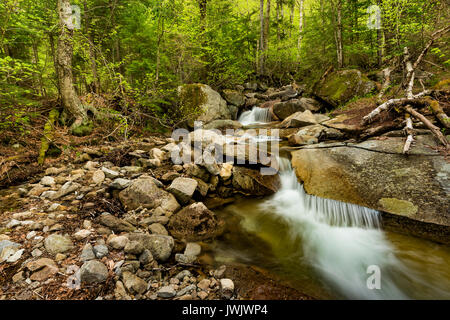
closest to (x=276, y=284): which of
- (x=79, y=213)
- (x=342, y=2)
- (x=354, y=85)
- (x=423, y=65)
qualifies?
(x=79, y=213)

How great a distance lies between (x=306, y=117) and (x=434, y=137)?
440cm

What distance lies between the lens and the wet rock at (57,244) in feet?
7.07

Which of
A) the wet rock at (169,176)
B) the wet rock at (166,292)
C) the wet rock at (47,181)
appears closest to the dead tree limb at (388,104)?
the wet rock at (169,176)

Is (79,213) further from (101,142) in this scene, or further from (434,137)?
(434,137)

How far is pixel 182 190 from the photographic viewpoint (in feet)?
12.3

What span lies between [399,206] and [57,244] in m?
4.92

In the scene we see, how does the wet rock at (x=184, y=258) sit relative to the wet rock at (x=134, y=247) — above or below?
below

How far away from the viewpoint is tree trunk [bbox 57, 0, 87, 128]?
174 inches

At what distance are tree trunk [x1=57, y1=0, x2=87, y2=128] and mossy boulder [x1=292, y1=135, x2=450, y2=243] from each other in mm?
6123

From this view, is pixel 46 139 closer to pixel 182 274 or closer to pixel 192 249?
pixel 192 249

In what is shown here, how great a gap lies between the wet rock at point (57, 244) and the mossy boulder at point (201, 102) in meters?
7.56

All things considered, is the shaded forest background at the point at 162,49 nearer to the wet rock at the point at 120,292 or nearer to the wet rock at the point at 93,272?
the wet rock at the point at 93,272

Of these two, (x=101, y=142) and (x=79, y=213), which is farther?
(x=101, y=142)

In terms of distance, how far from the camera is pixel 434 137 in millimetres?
4066
